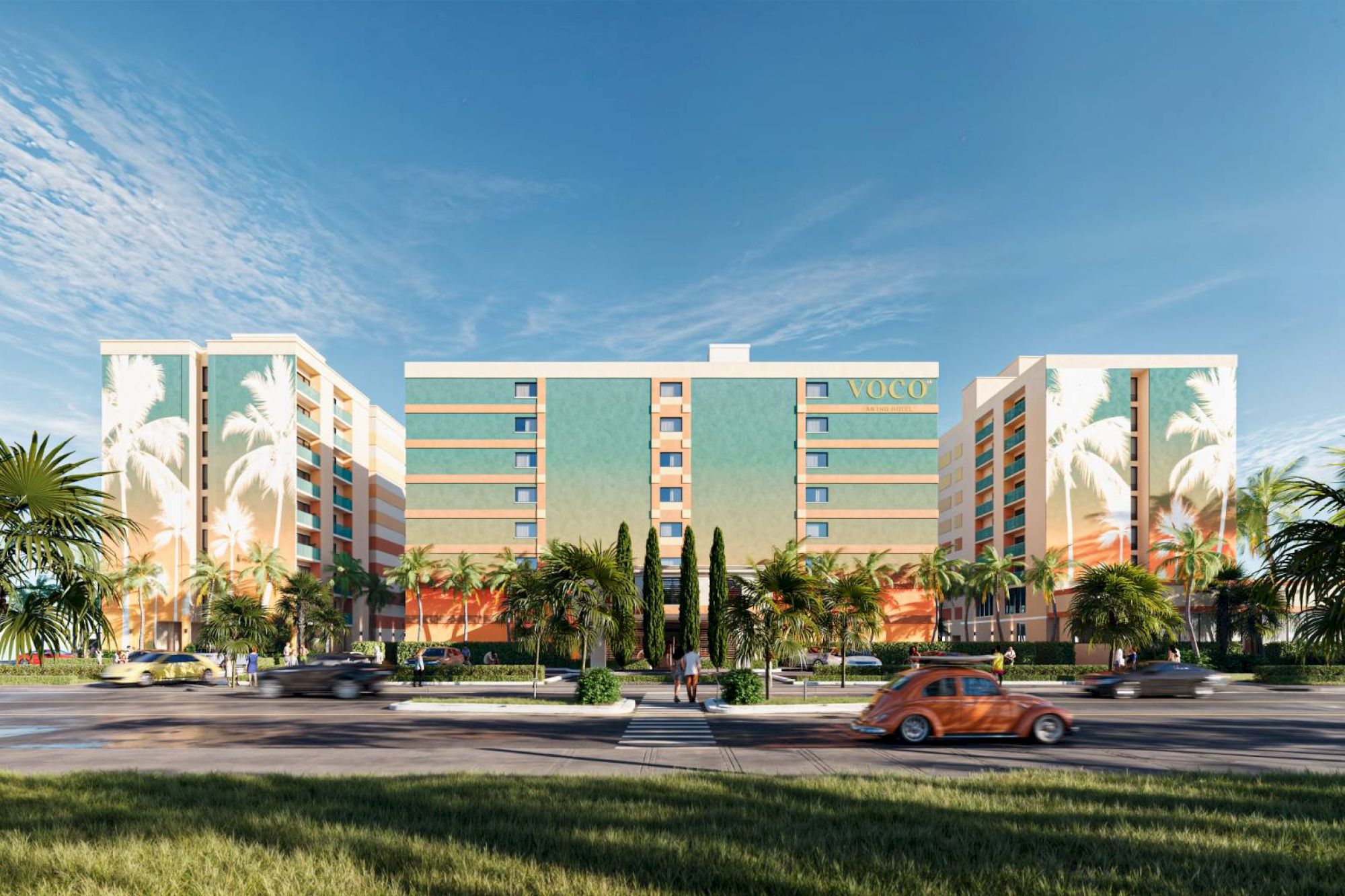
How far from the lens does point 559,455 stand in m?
73.6

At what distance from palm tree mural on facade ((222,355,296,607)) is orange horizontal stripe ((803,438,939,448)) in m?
46.2

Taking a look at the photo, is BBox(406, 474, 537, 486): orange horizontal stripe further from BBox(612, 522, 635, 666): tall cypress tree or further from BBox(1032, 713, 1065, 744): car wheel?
BBox(1032, 713, 1065, 744): car wheel

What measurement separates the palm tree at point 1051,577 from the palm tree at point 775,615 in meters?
46.8

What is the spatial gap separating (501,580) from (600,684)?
135 ft

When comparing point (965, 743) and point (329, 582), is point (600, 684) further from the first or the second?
point (329, 582)

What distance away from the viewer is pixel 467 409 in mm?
73750

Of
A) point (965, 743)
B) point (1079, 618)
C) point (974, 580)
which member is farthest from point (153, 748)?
point (974, 580)

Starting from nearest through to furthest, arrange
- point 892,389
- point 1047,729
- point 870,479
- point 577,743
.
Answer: point 1047,729 < point 577,743 < point 870,479 < point 892,389

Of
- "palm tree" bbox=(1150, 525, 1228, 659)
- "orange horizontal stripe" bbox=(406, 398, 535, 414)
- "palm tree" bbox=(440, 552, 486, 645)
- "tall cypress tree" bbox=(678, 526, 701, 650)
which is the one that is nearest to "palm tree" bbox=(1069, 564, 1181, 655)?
"palm tree" bbox=(1150, 525, 1228, 659)

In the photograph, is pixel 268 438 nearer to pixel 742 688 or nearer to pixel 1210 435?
pixel 742 688

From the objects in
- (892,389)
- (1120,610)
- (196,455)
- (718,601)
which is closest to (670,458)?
(892,389)

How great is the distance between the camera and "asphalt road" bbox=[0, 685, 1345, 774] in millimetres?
16281

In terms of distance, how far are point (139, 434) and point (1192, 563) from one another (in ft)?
285

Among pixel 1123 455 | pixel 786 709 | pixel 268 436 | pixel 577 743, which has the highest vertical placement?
pixel 268 436
